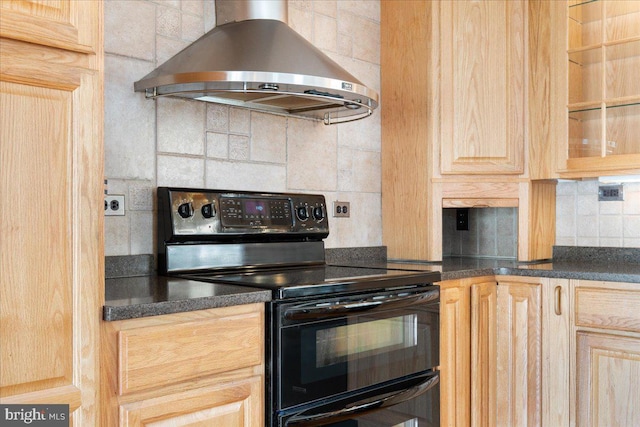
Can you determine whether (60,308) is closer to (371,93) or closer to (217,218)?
(217,218)

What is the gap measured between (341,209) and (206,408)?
142cm

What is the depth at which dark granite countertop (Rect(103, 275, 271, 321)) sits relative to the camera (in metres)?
1.52

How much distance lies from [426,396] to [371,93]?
1124 mm

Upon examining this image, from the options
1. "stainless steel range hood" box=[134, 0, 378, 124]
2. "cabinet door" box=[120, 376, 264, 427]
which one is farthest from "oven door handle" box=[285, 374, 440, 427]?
"stainless steel range hood" box=[134, 0, 378, 124]

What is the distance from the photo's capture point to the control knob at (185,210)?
2.21 m

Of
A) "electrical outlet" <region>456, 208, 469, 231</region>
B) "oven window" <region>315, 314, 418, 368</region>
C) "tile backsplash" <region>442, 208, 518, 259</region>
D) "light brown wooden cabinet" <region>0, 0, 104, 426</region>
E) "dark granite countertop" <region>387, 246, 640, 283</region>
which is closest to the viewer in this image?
"light brown wooden cabinet" <region>0, 0, 104, 426</region>

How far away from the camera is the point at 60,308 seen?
1.42 m

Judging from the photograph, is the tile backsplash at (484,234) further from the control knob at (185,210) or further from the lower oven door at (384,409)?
the control knob at (185,210)

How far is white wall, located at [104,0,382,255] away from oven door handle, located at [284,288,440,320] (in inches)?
26.5

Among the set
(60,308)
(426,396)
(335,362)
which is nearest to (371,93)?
(335,362)

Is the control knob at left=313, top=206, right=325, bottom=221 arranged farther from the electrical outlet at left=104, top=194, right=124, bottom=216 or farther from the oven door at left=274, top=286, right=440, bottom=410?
the electrical outlet at left=104, top=194, right=124, bottom=216

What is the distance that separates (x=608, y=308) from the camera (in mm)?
2420

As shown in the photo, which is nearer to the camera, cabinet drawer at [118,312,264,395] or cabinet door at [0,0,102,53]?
cabinet door at [0,0,102,53]

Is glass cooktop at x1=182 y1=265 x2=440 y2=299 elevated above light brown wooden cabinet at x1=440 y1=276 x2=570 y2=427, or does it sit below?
above
